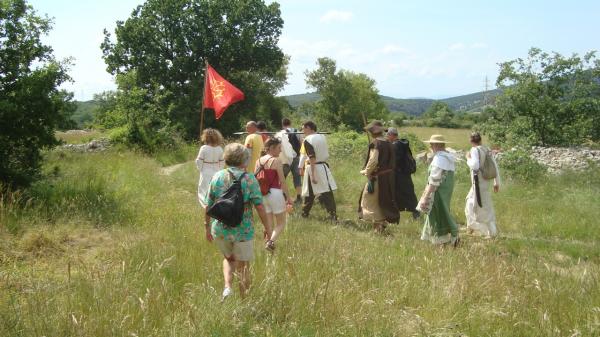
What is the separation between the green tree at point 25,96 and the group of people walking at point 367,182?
2.55m

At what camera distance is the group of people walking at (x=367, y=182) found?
15.0ft

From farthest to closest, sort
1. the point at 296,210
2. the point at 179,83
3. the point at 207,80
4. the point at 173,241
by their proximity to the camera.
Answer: the point at 179,83 < the point at 207,80 < the point at 296,210 < the point at 173,241

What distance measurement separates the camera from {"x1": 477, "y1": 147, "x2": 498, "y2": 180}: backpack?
25.8ft

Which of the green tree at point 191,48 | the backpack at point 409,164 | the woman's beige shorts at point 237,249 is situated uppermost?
the green tree at point 191,48

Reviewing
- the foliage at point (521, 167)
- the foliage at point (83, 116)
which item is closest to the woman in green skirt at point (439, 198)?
the foliage at point (83, 116)

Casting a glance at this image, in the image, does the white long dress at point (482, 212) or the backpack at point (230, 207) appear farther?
the white long dress at point (482, 212)

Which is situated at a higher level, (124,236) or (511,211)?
(124,236)

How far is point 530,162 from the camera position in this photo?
1283cm

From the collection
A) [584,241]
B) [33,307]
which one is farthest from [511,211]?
[33,307]

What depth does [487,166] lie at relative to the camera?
26.0 feet

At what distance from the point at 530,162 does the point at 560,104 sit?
1132 centimetres

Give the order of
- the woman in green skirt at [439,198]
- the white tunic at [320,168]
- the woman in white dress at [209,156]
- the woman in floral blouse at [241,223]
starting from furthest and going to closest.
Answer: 1. the white tunic at [320,168]
2. the woman in white dress at [209,156]
3. the woman in green skirt at [439,198]
4. the woman in floral blouse at [241,223]

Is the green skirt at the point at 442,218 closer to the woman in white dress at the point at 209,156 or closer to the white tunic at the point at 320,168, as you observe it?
the white tunic at the point at 320,168

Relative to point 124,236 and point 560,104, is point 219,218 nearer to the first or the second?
point 124,236
